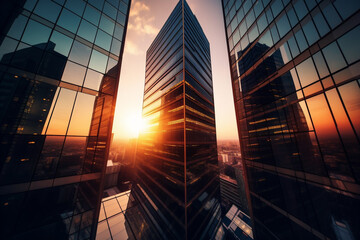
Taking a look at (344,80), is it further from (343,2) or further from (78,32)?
(78,32)

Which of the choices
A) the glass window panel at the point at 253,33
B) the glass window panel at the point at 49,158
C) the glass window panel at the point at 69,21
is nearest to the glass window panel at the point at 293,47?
the glass window panel at the point at 253,33

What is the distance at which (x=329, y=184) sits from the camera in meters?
7.64

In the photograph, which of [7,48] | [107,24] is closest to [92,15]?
[107,24]

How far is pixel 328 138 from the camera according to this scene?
7.69 metres

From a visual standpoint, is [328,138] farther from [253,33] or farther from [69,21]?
[69,21]

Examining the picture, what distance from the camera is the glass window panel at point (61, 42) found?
29.5 feet

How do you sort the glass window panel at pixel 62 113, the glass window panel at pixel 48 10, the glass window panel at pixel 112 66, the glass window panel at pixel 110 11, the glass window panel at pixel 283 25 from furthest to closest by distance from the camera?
the glass window panel at pixel 110 11
the glass window panel at pixel 112 66
the glass window panel at pixel 283 25
the glass window panel at pixel 48 10
the glass window panel at pixel 62 113

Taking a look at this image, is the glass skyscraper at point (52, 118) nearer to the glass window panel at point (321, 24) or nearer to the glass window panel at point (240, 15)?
the glass window panel at point (321, 24)

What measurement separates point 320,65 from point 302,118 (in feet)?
14.0

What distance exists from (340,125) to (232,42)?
1820 centimetres

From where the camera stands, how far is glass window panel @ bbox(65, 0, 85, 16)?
10.2m

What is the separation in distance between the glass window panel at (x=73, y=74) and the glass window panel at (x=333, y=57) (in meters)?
20.0

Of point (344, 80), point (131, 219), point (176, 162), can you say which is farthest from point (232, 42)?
point (131, 219)

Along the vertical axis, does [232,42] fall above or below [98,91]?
above
